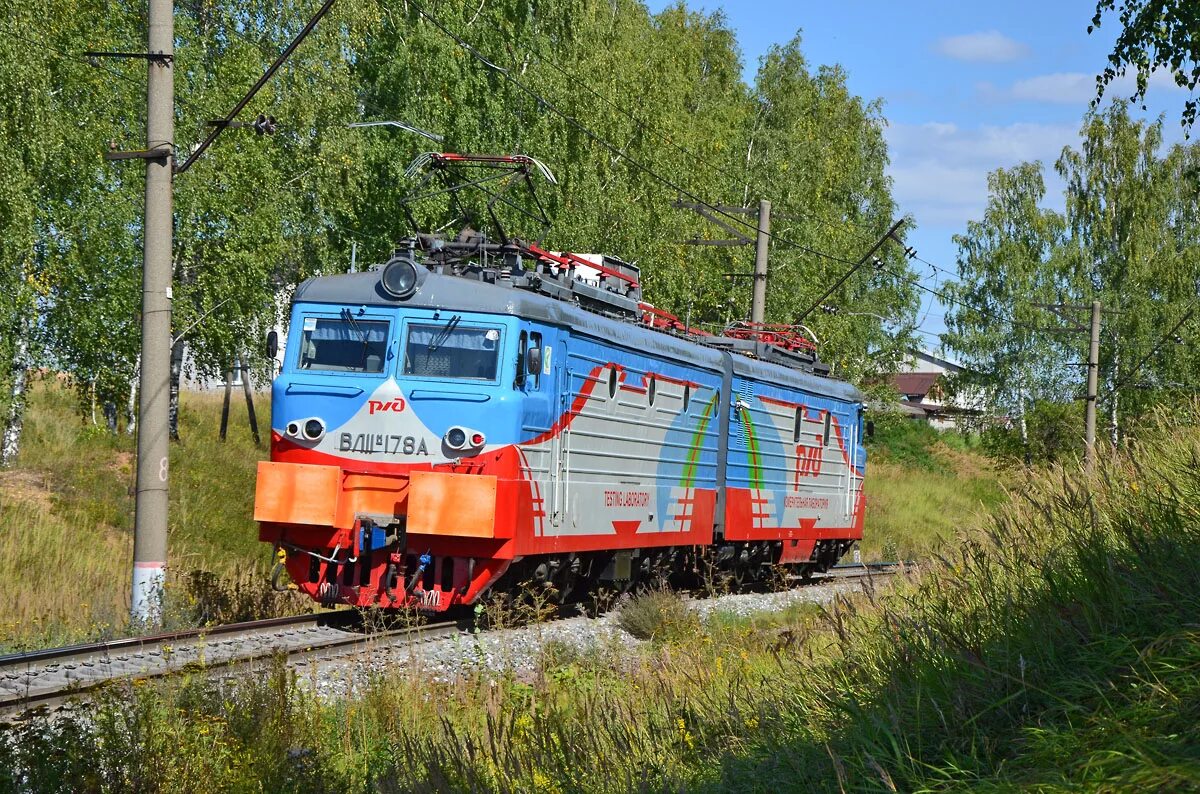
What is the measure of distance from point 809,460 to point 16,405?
11.7 metres

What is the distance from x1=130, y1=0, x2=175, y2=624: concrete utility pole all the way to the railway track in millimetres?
1083

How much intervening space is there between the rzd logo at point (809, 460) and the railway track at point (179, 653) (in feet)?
28.0

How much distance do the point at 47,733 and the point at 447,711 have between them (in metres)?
2.36

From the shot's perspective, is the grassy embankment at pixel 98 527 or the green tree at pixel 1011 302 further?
the green tree at pixel 1011 302

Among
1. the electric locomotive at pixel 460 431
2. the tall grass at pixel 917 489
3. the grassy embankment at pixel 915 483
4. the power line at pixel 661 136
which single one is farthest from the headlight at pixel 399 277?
the power line at pixel 661 136

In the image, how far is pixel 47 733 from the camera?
6.50m

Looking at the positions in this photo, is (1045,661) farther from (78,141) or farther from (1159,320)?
(1159,320)

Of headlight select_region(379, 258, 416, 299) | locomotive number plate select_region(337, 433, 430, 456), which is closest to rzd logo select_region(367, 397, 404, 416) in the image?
locomotive number plate select_region(337, 433, 430, 456)

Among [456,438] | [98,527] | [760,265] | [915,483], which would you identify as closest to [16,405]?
[98,527]

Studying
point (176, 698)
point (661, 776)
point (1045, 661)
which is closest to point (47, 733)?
point (176, 698)

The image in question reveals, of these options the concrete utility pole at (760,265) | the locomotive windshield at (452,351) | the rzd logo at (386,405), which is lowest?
the rzd logo at (386,405)

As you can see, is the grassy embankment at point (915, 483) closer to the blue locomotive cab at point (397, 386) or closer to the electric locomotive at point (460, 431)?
the electric locomotive at point (460, 431)

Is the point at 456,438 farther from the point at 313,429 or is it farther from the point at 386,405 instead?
the point at 313,429

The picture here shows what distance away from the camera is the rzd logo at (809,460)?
20250 millimetres
